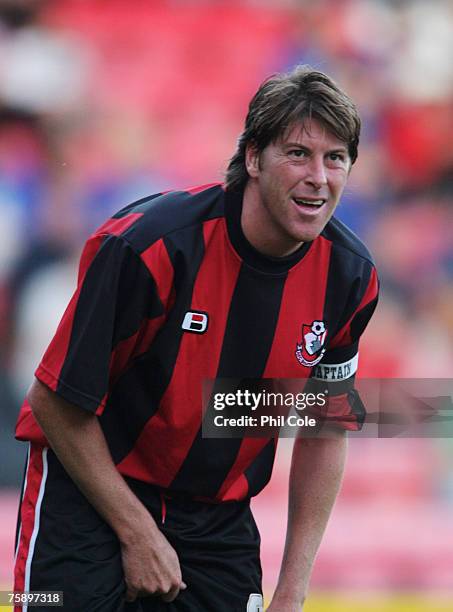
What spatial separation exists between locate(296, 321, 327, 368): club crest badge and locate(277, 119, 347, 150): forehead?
0.43 m

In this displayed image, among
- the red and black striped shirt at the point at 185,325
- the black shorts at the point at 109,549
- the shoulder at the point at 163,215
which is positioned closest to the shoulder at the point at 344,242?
the red and black striped shirt at the point at 185,325

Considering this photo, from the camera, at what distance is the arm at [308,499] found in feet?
9.19

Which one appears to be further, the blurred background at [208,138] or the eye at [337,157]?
the blurred background at [208,138]

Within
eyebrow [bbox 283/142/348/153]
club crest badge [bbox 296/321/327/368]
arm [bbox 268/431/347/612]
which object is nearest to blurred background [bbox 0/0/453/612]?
arm [bbox 268/431/347/612]

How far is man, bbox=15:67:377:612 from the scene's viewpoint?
2434 millimetres

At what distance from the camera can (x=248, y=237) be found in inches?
102

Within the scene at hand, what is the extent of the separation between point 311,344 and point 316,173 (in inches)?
17.0

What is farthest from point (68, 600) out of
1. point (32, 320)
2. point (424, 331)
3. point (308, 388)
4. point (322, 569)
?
point (424, 331)

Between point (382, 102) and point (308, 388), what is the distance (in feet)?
14.5

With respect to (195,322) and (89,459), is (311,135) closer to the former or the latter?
(195,322)

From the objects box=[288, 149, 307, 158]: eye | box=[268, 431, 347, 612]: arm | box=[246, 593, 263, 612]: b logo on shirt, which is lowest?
box=[246, 593, 263, 612]: b logo on shirt

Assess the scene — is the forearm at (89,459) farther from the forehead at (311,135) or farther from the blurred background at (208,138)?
the blurred background at (208,138)

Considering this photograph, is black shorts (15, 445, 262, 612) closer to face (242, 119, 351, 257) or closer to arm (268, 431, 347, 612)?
arm (268, 431, 347, 612)

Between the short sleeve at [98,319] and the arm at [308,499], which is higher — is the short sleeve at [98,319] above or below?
above
